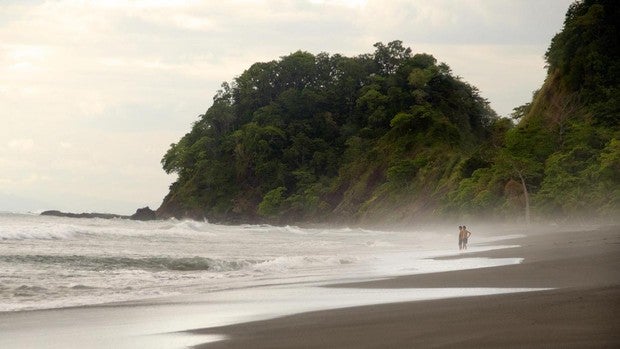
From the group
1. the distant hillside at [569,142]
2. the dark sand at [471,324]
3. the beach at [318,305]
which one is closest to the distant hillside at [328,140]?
the distant hillside at [569,142]

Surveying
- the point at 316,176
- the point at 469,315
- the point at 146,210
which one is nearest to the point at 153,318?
the point at 469,315

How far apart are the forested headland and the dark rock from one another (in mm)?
1366

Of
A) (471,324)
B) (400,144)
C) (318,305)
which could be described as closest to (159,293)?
(318,305)

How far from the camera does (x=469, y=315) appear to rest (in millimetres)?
7293

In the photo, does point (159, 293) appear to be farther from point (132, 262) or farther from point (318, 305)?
point (132, 262)

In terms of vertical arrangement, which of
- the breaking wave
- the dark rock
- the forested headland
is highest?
the forested headland

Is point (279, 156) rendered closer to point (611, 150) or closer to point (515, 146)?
point (515, 146)

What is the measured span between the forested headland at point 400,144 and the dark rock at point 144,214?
1366 millimetres

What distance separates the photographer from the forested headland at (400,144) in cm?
4434

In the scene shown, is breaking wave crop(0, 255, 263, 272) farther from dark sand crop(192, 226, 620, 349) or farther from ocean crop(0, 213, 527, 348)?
dark sand crop(192, 226, 620, 349)

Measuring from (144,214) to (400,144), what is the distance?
46.3 meters

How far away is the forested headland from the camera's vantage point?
44344mm

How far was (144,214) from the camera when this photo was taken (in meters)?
110

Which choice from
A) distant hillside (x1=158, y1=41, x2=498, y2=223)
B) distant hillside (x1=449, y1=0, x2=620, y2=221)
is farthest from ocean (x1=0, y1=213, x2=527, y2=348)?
distant hillside (x1=158, y1=41, x2=498, y2=223)
